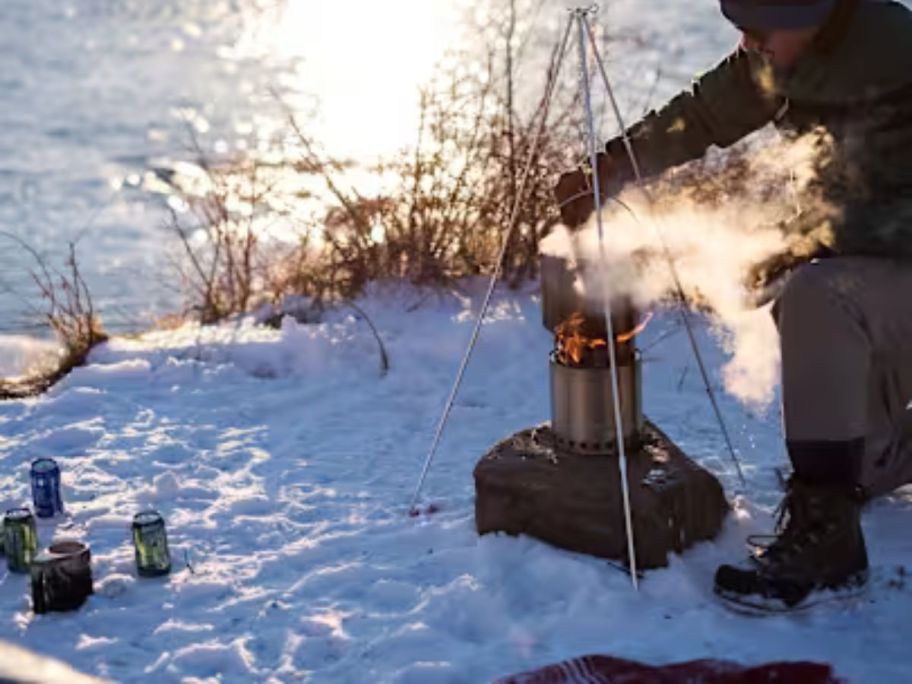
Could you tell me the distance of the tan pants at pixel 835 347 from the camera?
3271 mm

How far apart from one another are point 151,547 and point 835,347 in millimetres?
1939

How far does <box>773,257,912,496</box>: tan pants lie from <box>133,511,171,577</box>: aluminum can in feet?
5.73

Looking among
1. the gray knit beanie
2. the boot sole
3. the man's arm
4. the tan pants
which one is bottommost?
the boot sole

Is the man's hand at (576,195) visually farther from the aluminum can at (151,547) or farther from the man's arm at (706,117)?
the aluminum can at (151,547)

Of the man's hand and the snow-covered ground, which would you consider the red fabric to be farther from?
the man's hand

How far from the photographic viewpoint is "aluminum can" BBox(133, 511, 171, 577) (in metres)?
3.70

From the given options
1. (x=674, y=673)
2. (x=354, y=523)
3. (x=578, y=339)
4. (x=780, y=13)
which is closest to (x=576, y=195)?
(x=578, y=339)

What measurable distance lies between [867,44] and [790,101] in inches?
11.5

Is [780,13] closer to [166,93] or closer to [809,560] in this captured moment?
[809,560]

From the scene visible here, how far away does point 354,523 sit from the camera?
13.4 ft

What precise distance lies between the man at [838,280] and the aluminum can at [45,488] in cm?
213

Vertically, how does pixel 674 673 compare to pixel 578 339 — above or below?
below

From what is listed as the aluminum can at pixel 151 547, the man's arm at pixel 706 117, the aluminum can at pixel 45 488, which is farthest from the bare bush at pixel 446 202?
the aluminum can at pixel 151 547

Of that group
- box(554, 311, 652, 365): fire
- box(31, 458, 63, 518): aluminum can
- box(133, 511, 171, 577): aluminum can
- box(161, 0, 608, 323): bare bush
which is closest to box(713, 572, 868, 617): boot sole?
box(554, 311, 652, 365): fire
